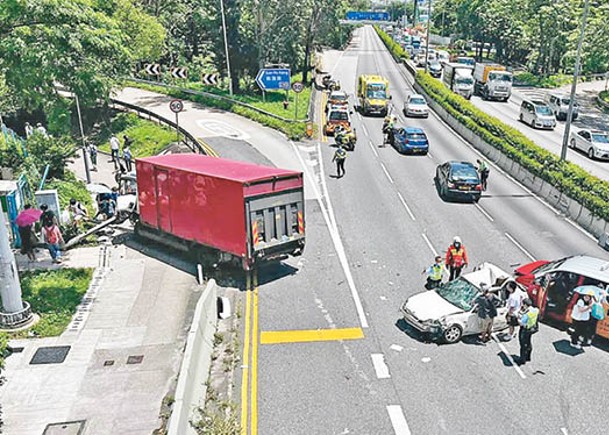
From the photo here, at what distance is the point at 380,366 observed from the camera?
46.6ft

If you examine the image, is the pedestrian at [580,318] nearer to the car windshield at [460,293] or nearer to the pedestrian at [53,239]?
the car windshield at [460,293]

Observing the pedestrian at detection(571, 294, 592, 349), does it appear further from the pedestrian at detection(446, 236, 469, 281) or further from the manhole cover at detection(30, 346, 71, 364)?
the manhole cover at detection(30, 346, 71, 364)

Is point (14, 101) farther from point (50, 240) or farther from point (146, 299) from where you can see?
point (146, 299)

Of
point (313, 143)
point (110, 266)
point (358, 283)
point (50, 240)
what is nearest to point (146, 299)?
point (110, 266)

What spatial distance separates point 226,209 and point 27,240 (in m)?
6.77

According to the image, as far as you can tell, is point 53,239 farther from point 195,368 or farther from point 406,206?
point 406,206

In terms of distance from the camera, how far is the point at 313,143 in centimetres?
3962

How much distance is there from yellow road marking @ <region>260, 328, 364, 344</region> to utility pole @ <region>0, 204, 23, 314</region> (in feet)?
21.1

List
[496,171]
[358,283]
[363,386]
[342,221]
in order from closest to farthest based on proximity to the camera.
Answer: [363,386], [358,283], [342,221], [496,171]

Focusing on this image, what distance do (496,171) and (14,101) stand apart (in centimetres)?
2887

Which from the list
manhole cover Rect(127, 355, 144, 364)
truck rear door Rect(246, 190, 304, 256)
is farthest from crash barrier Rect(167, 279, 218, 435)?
truck rear door Rect(246, 190, 304, 256)

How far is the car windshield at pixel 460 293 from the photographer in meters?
15.9

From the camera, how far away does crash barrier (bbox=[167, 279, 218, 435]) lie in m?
10.5

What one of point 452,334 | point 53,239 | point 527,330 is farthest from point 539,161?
point 53,239
